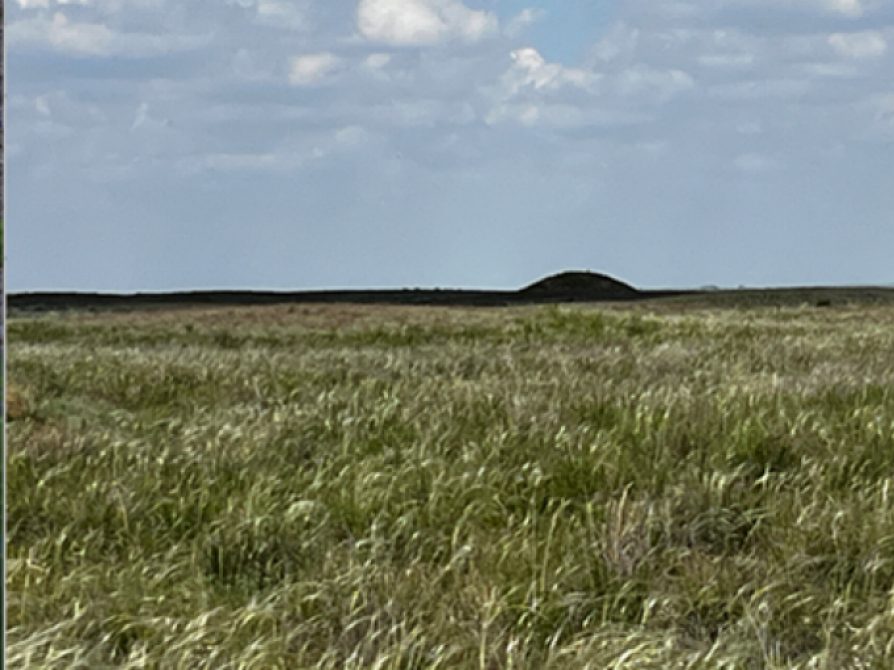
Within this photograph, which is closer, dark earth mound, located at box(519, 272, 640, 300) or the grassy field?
the grassy field

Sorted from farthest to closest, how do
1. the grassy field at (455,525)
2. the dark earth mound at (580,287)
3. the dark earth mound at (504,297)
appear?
the dark earth mound at (580,287) < the dark earth mound at (504,297) < the grassy field at (455,525)

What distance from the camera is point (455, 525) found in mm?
5242

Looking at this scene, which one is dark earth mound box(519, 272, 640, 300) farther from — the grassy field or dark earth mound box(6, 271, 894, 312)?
the grassy field

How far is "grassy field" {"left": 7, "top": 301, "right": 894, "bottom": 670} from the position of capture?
12.5 feet

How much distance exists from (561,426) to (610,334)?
42.0ft

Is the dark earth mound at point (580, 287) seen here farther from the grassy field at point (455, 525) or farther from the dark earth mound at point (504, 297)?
the grassy field at point (455, 525)

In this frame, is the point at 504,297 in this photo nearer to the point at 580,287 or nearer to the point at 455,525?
the point at 580,287

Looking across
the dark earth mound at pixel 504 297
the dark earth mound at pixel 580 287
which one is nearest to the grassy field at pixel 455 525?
the dark earth mound at pixel 504 297

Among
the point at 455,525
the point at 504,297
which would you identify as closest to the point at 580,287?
the point at 504,297

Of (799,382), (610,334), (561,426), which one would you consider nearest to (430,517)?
(561,426)

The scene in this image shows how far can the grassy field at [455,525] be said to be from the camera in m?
3.80

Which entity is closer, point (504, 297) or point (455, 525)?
point (455, 525)

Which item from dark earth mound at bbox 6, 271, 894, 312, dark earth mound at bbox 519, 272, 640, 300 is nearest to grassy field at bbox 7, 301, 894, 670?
dark earth mound at bbox 6, 271, 894, 312

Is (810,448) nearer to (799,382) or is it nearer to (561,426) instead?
(561,426)
